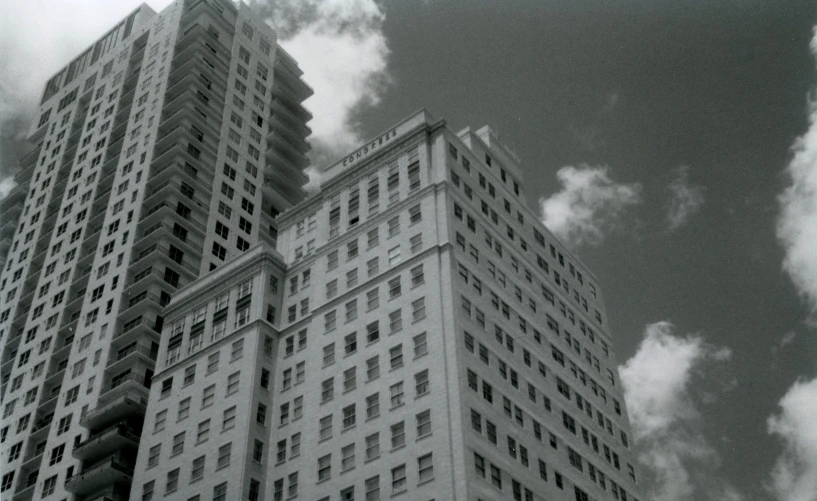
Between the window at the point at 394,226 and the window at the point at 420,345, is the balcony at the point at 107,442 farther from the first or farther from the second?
the window at the point at 420,345

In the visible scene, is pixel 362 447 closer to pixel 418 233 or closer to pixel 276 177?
pixel 418 233

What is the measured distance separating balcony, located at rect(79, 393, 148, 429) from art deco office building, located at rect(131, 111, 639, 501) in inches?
110

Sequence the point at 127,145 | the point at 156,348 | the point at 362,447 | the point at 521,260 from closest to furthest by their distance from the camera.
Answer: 1. the point at 362,447
2. the point at 521,260
3. the point at 156,348
4. the point at 127,145

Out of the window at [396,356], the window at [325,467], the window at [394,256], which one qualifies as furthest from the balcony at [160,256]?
the window at [325,467]

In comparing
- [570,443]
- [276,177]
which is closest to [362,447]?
[570,443]

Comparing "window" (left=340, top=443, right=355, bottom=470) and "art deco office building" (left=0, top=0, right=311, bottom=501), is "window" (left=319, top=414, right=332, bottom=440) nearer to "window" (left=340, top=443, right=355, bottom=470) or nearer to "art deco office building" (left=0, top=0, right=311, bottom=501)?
"window" (left=340, top=443, right=355, bottom=470)

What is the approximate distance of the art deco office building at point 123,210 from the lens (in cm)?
10081

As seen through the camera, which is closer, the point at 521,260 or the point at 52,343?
the point at 521,260

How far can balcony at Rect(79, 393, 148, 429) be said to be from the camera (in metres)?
96.2

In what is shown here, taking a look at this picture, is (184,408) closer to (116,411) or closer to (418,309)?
(116,411)

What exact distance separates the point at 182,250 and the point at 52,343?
1710cm

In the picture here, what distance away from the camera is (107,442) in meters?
94.8

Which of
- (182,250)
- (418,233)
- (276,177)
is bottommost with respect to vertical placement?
(418,233)

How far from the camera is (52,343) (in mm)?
110312
